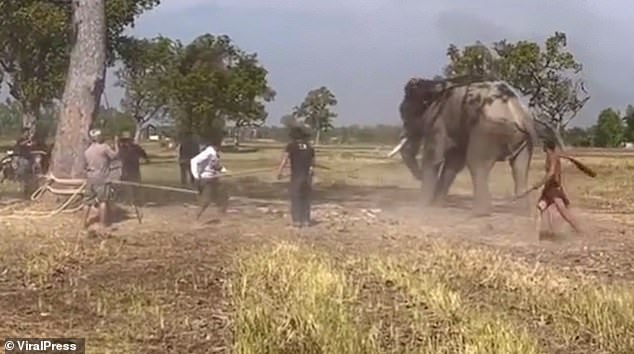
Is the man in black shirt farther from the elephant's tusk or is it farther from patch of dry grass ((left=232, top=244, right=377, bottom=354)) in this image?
patch of dry grass ((left=232, top=244, right=377, bottom=354))

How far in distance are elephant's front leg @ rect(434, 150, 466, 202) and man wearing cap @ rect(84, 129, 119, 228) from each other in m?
6.38

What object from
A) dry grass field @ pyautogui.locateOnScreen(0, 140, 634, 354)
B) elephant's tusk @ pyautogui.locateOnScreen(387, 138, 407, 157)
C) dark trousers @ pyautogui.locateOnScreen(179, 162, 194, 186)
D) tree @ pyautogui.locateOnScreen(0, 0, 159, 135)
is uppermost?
tree @ pyautogui.locateOnScreen(0, 0, 159, 135)

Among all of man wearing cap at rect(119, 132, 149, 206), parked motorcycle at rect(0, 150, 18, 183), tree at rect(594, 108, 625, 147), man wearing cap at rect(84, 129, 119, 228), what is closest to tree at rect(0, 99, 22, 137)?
tree at rect(594, 108, 625, 147)

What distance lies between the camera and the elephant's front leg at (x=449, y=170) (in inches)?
794

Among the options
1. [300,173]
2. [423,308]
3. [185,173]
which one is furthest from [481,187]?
[423,308]

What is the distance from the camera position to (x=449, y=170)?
20312 mm

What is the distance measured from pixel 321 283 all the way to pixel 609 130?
8364 cm

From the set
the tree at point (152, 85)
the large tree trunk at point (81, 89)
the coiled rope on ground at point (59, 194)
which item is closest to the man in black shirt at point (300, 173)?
the coiled rope on ground at point (59, 194)

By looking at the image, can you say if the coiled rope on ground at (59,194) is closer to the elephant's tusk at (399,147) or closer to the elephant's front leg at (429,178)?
the elephant's front leg at (429,178)

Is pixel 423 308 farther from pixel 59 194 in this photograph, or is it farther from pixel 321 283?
pixel 59 194

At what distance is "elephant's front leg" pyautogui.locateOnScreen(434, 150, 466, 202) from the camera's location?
66.1ft

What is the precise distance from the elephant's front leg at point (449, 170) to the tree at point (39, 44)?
19.1 meters

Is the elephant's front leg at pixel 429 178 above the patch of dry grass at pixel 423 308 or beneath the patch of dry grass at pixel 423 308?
above

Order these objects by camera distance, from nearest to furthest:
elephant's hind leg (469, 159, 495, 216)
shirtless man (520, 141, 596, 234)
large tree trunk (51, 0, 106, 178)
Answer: shirtless man (520, 141, 596, 234) → elephant's hind leg (469, 159, 495, 216) → large tree trunk (51, 0, 106, 178)
